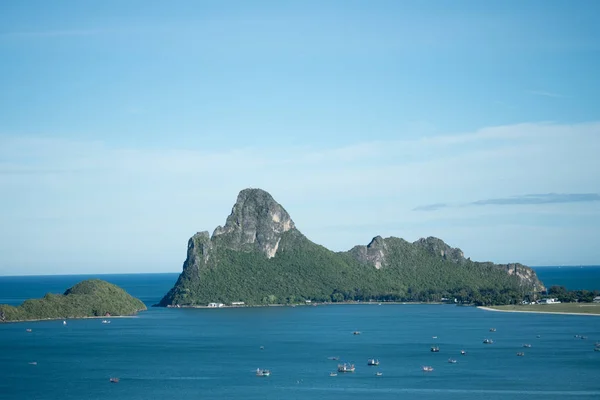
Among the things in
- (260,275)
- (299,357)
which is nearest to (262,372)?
(299,357)

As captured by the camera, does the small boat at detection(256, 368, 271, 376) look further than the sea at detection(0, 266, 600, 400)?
Yes

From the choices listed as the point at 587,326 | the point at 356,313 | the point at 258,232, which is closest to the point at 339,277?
the point at 258,232

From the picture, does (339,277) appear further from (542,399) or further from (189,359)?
(542,399)

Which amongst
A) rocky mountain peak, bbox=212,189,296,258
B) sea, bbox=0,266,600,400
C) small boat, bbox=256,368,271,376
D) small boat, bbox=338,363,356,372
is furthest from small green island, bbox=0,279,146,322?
small boat, bbox=338,363,356,372

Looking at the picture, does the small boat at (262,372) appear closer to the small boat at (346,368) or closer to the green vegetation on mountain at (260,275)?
the small boat at (346,368)

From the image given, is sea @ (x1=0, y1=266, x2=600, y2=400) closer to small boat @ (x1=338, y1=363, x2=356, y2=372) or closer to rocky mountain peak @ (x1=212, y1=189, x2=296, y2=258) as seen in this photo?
small boat @ (x1=338, y1=363, x2=356, y2=372)

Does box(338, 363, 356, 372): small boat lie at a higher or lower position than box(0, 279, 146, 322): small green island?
lower

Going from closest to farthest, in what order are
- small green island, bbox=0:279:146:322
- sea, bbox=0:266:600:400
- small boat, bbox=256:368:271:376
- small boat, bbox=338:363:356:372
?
sea, bbox=0:266:600:400 < small boat, bbox=256:368:271:376 < small boat, bbox=338:363:356:372 < small green island, bbox=0:279:146:322
